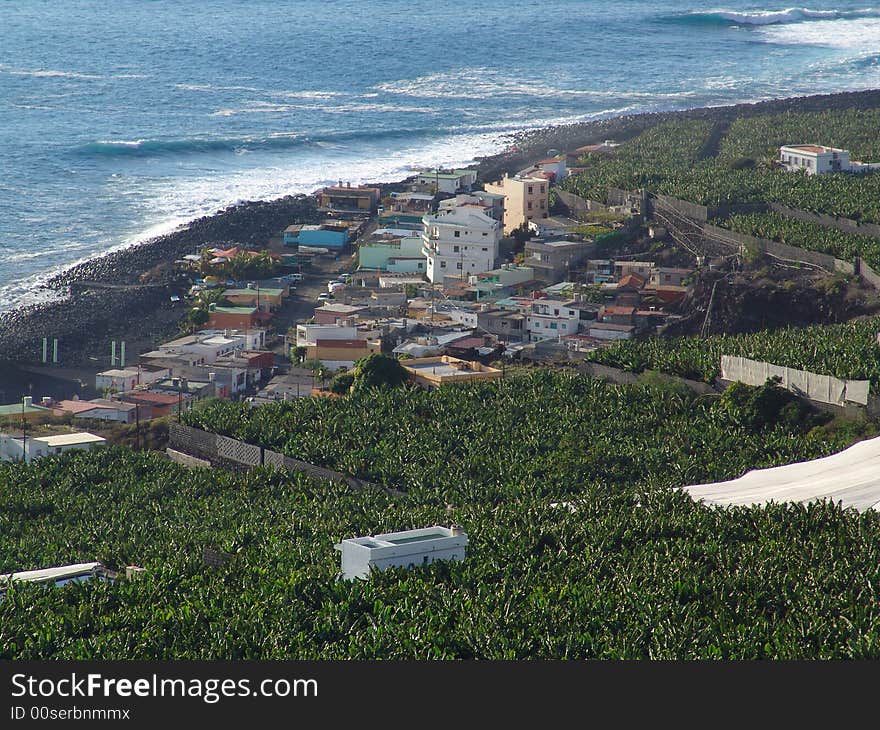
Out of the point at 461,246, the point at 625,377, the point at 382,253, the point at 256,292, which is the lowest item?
the point at 256,292

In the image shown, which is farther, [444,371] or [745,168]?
[745,168]

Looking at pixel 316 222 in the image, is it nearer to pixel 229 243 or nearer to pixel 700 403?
pixel 229 243

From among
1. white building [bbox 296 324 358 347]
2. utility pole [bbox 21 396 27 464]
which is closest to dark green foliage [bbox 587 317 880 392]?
white building [bbox 296 324 358 347]

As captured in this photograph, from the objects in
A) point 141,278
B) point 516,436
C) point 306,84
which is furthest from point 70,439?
point 306,84

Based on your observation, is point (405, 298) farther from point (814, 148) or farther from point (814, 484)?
point (814, 148)

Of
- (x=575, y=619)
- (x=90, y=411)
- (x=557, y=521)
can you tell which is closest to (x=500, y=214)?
(x=90, y=411)

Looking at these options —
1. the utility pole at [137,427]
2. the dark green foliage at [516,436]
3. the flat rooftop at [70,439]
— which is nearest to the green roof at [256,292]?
the utility pole at [137,427]

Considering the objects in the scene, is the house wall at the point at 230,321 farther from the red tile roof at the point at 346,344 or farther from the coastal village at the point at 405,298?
the red tile roof at the point at 346,344
